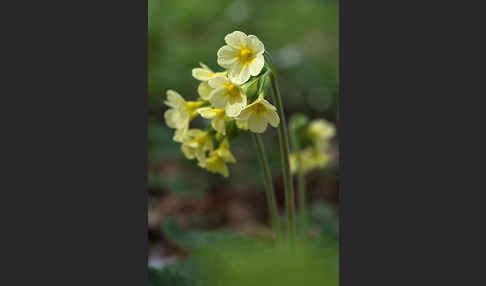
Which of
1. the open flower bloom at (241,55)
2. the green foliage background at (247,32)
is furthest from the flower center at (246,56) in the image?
the green foliage background at (247,32)

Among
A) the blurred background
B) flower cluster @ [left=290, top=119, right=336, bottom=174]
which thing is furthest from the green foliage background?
flower cluster @ [left=290, top=119, right=336, bottom=174]

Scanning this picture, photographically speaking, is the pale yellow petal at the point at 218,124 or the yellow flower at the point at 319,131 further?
the yellow flower at the point at 319,131

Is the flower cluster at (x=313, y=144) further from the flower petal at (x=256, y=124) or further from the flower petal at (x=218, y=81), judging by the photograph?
the flower petal at (x=218, y=81)

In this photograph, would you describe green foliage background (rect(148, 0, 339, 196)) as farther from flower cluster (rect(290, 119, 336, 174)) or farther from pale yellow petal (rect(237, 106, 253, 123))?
pale yellow petal (rect(237, 106, 253, 123))

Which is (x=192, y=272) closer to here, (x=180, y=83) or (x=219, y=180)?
(x=219, y=180)

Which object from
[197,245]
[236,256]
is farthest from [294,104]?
[236,256]

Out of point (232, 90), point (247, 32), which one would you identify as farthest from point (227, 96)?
point (247, 32)

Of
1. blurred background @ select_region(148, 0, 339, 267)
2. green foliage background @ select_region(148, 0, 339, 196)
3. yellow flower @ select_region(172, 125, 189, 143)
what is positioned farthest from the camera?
green foliage background @ select_region(148, 0, 339, 196)
